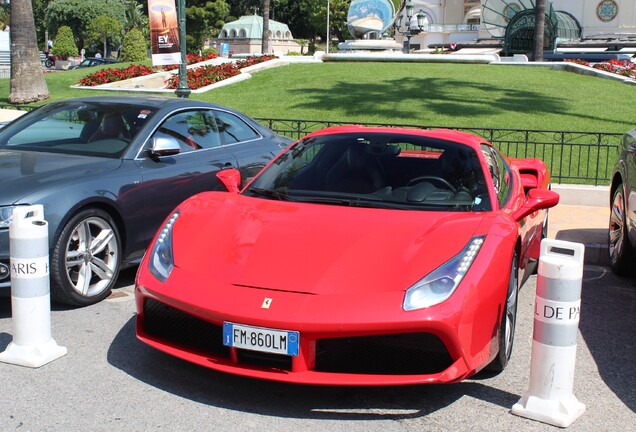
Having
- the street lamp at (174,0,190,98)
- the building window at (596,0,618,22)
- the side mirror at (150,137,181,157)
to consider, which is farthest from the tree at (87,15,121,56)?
the side mirror at (150,137,181,157)

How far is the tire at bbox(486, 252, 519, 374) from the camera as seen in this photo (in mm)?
4348

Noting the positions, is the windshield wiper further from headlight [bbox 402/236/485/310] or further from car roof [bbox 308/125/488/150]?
headlight [bbox 402/236/485/310]

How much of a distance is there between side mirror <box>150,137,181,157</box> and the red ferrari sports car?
119cm

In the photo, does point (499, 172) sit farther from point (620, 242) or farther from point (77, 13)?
point (77, 13)

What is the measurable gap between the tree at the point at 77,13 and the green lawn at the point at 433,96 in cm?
4881

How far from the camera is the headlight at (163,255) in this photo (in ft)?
14.1

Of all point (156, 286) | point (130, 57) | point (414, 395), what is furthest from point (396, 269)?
point (130, 57)

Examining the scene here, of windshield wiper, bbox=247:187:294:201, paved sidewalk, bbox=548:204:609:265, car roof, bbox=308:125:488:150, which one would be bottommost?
paved sidewalk, bbox=548:204:609:265

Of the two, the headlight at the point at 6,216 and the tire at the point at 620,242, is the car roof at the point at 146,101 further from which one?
the tire at the point at 620,242

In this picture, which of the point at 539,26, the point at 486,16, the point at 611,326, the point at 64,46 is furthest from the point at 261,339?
the point at 64,46

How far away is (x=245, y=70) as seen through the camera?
26.7 meters

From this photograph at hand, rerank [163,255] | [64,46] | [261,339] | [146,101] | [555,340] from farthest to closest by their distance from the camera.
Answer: [64,46], [146,101], [163,255], [555,340], [261,339]

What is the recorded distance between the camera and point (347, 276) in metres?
4.01

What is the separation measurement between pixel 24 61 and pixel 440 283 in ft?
66.9
